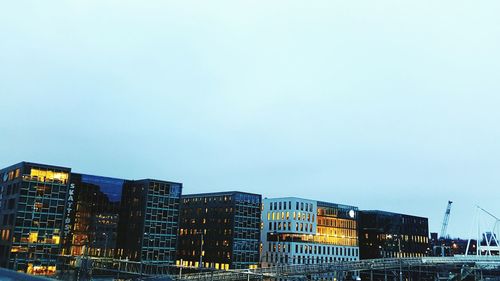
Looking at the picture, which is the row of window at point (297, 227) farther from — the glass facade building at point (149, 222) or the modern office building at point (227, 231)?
the glass facade building at point (149, 222)

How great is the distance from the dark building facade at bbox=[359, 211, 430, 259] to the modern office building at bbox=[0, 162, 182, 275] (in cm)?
9127

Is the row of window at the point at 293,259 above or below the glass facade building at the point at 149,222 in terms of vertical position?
below

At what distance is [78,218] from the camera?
12019 centimetres

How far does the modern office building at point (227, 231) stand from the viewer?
467 feet

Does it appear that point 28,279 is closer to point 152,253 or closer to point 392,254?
point 152,253

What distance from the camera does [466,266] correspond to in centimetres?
13088

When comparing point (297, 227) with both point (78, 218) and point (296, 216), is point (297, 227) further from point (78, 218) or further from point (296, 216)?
point (78, 218)

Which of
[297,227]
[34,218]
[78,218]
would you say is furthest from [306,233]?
[34,218]

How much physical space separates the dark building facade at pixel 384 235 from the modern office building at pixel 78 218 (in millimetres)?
91269

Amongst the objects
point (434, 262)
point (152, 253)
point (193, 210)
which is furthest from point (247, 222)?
point (434, 262)

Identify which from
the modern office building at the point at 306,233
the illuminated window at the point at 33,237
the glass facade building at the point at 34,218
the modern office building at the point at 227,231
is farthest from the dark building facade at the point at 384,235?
the illuminated window at the point at 33,237

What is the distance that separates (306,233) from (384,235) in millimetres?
43782

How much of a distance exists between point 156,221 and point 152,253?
8517 mm

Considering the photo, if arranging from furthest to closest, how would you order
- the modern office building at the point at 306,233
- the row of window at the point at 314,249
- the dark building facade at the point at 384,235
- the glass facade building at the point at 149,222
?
the dark building facade at the point at 384,235, the modern office building at the point at 306,233, the row of window at the point at 314,249, the glass facade building at the point at 149,222
